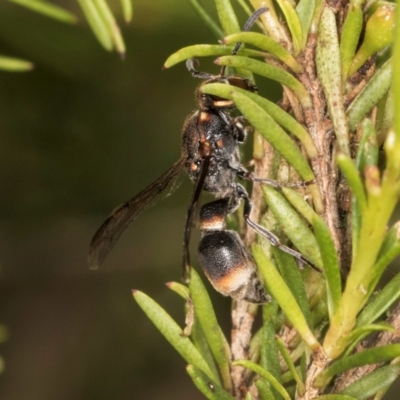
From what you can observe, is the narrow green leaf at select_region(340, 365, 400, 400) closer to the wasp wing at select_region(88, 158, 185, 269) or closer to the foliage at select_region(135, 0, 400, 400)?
the foliage at select_region(135, 0, 400, 400)

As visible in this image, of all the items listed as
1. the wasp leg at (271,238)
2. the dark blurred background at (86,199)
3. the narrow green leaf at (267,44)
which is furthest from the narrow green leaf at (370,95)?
the dark blurred background at (86,199)

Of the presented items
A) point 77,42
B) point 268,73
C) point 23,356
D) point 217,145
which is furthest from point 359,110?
point 23,356

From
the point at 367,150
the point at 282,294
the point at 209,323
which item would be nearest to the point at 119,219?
the point at 209,323

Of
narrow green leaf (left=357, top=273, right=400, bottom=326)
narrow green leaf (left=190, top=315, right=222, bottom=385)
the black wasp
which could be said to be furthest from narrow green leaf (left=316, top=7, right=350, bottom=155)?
the black wasp

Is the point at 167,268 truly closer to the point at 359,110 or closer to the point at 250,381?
the point at 250,381

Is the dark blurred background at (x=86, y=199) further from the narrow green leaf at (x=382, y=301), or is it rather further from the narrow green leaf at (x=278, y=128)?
the narrow green leaf at (x=382, y=301)

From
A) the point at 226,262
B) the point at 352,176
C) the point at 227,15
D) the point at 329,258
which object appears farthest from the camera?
the point at 226,262

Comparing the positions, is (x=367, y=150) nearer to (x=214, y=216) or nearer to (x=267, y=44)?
(x=267, y=44)
